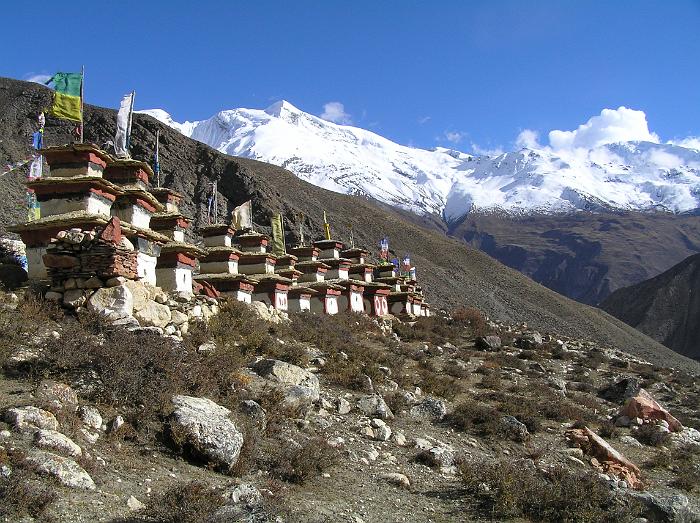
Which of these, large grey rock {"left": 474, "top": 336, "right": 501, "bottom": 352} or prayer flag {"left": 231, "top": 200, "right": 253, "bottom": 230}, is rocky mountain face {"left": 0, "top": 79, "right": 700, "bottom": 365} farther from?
large grey rock {"left": 474, "top": 336, "right": 501, "bottom": 352}

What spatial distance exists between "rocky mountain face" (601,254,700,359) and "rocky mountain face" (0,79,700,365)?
2634 centimetres

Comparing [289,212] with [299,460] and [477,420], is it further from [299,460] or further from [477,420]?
[299,460]

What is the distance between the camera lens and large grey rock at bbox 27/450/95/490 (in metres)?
6.29

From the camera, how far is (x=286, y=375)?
11.8 m

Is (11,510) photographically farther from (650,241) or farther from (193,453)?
(650,241)

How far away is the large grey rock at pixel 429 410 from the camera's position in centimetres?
1305

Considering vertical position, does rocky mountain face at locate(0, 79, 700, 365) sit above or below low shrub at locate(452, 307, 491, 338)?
above

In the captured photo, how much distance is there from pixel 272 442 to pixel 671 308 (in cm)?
11868

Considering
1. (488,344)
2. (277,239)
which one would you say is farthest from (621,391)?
(277,239)

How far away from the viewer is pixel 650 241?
185 meters

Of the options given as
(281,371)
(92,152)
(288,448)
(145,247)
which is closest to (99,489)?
(288,448)

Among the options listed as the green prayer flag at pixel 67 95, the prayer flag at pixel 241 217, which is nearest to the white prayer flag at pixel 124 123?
the green prayer flag at pixel 67 95

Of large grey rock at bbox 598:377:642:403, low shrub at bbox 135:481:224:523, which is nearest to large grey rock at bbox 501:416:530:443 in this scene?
low shrub at bbox 135:481:224:523

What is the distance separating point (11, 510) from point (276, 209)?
67.2m
